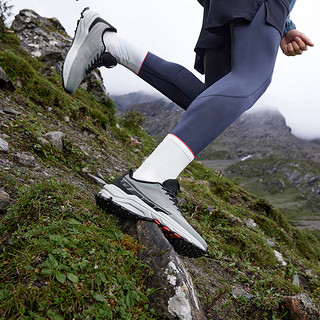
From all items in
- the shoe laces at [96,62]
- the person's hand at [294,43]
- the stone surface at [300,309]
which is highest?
the person's hand at [294,43]

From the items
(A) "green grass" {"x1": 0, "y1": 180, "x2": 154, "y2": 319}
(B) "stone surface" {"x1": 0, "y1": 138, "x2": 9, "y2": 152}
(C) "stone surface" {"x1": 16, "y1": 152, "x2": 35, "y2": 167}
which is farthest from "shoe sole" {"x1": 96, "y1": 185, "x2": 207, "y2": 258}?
(B) "stone surface" {"x1": 0, "y1": 138, "x2": 9, "y2": 152}

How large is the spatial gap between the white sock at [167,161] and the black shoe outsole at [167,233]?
302 millimetres

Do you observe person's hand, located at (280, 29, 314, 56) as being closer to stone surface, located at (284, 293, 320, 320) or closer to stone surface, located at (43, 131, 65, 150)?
stone surface, located at (284, 293, 320, 320)

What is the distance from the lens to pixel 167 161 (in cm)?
208

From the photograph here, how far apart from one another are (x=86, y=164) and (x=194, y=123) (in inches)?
94.5

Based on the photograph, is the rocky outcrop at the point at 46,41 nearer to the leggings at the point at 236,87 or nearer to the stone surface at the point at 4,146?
the stone surface at the point at 4,146

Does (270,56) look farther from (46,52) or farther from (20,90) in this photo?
(46,52)

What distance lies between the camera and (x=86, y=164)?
3967 mm

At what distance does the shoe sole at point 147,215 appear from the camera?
2000 millimetres

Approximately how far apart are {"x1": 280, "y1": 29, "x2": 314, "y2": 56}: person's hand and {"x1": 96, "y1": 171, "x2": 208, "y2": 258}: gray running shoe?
6.41 feet

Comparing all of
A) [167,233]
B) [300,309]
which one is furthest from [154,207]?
[300,309]

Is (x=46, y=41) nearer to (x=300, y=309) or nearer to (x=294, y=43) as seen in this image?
(x=294, y=43)

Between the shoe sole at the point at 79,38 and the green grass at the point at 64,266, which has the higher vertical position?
the shoe sole at the point at 79,38

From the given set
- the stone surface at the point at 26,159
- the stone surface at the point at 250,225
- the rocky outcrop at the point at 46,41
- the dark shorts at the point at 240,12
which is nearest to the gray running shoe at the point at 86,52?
the stone surface at the point at 26,159
